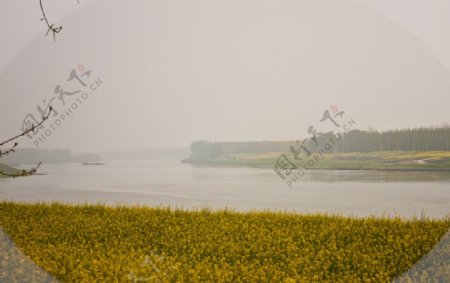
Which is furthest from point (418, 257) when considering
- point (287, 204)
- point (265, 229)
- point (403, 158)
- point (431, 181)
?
point (431, 181)

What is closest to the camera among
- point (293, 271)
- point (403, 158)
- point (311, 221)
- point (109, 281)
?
point (109, 281)

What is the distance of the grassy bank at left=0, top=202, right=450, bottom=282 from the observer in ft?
18.0

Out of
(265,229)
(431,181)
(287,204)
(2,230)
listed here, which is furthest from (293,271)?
(431,181)

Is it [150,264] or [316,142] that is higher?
[316,142]

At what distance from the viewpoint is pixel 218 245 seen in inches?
265

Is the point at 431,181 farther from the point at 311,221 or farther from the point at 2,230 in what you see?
the point at 2,230

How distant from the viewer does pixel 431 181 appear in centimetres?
1716

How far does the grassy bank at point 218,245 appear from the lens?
5473 millimetres

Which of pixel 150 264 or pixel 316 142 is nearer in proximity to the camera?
pixel 150 264

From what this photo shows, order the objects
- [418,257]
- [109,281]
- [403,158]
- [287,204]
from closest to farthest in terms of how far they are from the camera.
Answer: [109,281], [418,257], [287,204], [403,158]

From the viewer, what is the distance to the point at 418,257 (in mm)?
6090

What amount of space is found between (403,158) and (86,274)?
450 inches

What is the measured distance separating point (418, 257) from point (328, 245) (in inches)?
50.0

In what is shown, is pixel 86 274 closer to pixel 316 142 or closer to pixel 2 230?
pixel 2 230
